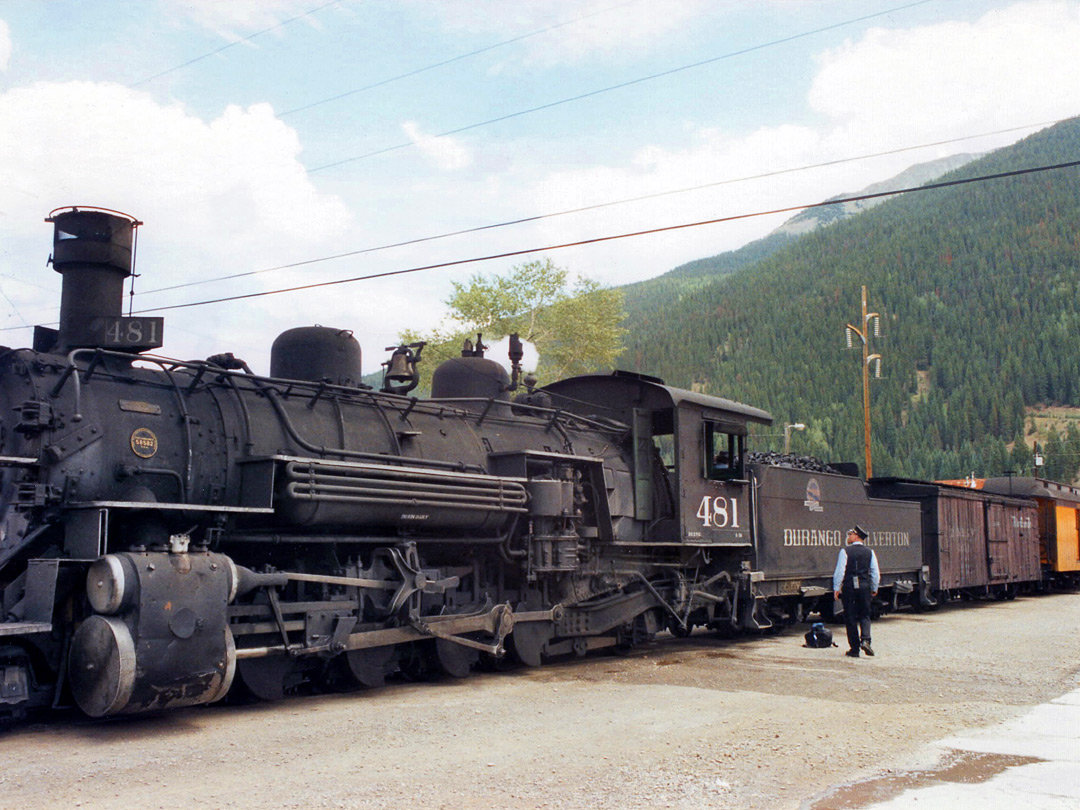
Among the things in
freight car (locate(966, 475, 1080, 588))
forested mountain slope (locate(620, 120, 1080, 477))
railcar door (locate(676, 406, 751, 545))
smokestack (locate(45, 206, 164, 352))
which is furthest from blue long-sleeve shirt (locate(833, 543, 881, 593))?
forested mountain slope (locate(620, 120, 1080, 477))

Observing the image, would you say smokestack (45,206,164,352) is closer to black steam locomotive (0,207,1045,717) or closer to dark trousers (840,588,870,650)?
black steam locomotive (0,207,1045,717)

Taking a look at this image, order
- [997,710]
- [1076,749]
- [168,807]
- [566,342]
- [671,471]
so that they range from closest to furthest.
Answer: [168,807], [1076,749], [997,710], [671,471], [566,342]

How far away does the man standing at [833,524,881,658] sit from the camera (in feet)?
37.4

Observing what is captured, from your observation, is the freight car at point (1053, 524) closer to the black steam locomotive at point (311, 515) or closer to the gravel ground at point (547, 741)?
the black steam locomotive at point (311, 515)

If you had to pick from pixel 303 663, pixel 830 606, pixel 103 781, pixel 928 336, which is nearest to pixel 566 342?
pixel 830 606

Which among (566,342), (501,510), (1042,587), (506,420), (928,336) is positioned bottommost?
(1042,587)

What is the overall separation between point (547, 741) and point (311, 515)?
2.63 metres

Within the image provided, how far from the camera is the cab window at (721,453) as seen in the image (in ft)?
41.0

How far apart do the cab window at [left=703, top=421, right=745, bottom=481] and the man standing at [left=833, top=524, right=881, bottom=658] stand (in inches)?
72.7

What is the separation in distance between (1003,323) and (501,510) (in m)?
96.2

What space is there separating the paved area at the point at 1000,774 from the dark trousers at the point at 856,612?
418cm

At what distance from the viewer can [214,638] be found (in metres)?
6.58

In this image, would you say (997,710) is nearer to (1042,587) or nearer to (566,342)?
(1042,587)

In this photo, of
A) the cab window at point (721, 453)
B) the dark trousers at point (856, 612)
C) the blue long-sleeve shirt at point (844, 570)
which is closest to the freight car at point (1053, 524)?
the cab window at point (721, 453)
